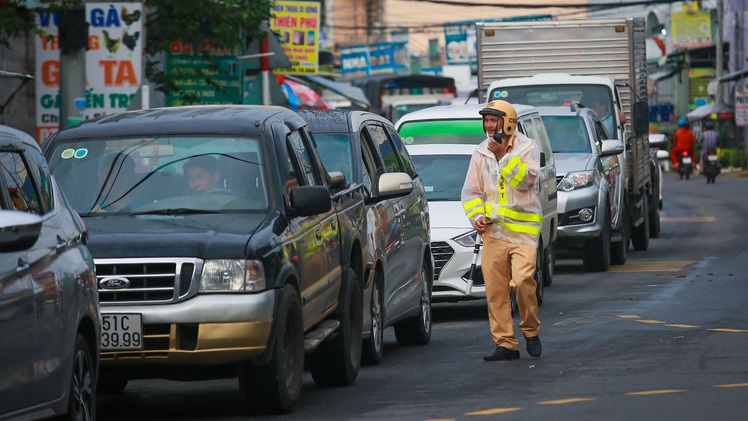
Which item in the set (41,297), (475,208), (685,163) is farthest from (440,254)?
(685,163)

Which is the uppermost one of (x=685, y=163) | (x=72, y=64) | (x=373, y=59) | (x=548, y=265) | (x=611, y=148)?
(x=72, y=64)

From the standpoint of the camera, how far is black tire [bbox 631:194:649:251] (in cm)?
2281

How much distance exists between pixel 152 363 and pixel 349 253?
2168 millimetres

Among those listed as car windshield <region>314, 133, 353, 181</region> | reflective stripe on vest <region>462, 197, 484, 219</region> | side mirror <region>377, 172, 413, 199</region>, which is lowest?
reflective stripe on vest <region>462, 197, 484, 219</region>

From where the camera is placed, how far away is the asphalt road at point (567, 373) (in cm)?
864

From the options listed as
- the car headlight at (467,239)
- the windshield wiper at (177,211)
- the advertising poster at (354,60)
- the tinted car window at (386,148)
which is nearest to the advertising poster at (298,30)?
the car headlight at (467,239)

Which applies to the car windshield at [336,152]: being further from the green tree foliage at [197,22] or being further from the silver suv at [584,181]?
the green tree foliage at [197,22]

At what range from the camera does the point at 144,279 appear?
8.21 meters

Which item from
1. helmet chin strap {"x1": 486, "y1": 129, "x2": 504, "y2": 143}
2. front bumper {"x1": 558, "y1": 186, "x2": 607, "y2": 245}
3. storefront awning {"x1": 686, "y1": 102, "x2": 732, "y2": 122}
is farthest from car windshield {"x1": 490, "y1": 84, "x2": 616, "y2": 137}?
storefront awning {"x1": 686, "y1": 102, "x2": 732, "y2": 122}

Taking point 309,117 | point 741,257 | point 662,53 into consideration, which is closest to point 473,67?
point 662,53

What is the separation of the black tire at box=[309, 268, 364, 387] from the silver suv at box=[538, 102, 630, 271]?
8973 mm

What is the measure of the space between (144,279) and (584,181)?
1123cm

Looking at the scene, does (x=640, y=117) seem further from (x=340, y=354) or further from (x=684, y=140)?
(x=684, y=140)

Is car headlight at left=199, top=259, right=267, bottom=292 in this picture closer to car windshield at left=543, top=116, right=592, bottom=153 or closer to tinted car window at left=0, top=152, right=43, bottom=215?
tinted car window at left=0, top=152, right=43, bottom=215
